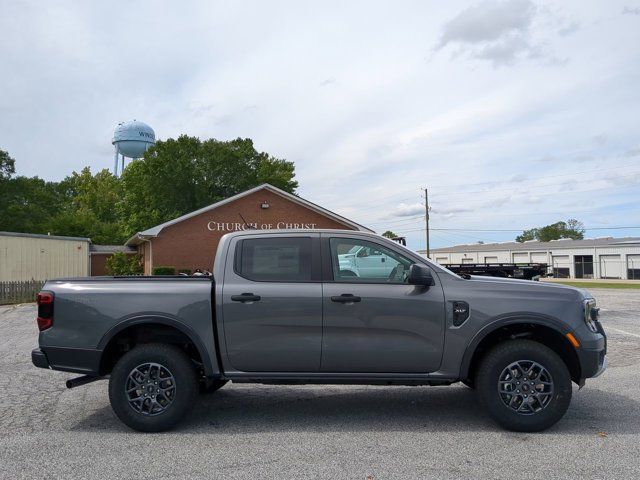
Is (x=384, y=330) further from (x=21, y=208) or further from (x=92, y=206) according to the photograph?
(x=92, y=206)

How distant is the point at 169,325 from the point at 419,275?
2366 millimetres

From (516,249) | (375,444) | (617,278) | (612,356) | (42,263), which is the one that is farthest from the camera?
(516,249)

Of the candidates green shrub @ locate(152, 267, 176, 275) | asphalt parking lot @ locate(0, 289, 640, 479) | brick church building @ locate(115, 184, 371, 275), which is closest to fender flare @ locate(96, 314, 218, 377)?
asphalt parking lot @ locate(0, 289, 640, 479)

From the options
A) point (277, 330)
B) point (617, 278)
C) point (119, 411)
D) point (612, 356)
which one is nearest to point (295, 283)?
point (277, 330)

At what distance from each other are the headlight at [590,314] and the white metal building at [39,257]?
82.1 feet

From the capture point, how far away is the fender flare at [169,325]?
540 centimetres

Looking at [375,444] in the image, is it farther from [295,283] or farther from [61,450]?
[61,450]

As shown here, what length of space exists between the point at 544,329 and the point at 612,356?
15.1 ft

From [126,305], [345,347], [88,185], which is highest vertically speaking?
[88,185]

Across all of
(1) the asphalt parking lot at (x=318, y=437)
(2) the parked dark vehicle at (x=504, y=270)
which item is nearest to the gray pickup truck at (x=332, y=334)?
(1) the asphalt parking lot at (x=318, y=437)

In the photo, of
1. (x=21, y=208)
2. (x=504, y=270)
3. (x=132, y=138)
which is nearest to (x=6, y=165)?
(x=21, y=208)

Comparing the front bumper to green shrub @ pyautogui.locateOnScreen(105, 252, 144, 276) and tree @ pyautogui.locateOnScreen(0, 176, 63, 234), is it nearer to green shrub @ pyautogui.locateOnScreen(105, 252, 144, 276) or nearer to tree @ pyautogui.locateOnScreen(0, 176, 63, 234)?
green shrub @ pyautogui.locateOnScreen(105, 252, 144, 276)

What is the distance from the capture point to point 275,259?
18.6ft

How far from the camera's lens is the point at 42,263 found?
26.5 meters
